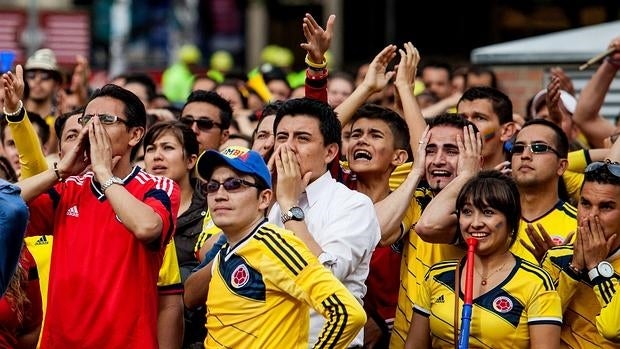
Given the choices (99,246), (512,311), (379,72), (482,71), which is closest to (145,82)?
(482,71)

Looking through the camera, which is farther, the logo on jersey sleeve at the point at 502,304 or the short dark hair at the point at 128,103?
the short dark hair at the point at 128,103

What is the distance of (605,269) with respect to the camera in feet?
25.1

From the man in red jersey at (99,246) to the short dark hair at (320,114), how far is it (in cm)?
77

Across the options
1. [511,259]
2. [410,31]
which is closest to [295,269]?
[511,259]

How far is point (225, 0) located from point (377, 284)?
2728 cm

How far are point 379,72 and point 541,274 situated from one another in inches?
84.6

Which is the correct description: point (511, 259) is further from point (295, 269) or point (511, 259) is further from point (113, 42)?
point (113, 42)

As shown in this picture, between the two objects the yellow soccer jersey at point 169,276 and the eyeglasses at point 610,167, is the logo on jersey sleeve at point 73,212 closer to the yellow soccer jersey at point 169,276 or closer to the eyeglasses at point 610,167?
the yellow soccer jersey at point 169,276

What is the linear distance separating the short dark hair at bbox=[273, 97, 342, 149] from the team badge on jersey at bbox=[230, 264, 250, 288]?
1062 millimetres

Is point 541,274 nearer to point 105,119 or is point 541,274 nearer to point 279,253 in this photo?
point 279,253

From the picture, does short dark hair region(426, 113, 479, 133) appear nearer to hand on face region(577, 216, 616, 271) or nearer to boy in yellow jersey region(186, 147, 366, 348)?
hand on face region(577, 216, 616, 271)

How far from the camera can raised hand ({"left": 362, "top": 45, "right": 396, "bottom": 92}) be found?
9.17 meters

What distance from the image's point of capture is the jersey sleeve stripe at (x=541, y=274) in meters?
7.52

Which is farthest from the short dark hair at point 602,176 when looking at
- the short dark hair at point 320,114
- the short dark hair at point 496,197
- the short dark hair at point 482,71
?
the short dark hair at point 482,71
